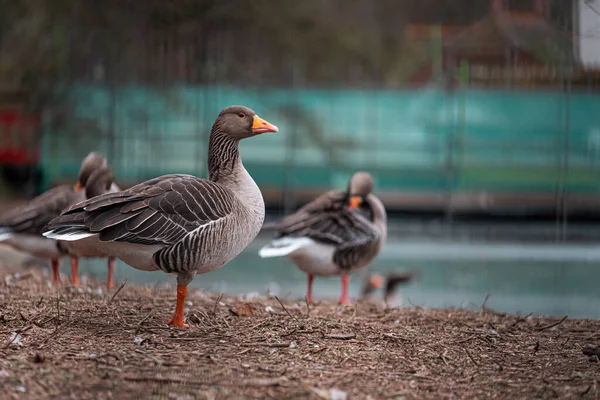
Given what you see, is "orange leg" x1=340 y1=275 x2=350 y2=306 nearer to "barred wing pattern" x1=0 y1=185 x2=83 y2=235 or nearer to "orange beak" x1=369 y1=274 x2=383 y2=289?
"barred wing pattern" x1=0 y1=185 x2=83 y2=235

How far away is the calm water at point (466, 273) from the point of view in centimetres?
923

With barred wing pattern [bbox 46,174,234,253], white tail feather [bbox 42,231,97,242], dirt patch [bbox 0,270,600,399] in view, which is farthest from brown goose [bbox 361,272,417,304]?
white tail feather [bbox 42,231,97,242]

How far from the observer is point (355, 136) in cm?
1314

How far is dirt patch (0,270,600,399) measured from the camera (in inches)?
128

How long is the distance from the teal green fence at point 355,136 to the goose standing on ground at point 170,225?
8085 mm

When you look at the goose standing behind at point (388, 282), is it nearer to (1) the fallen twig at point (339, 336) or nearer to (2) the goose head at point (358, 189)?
(2) the goose head at point (358, 189)

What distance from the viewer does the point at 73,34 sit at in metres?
12.2

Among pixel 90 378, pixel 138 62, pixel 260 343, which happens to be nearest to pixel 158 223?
pixel 260 343

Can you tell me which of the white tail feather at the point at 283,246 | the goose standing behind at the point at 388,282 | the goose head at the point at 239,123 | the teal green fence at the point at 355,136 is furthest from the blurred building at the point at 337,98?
the goose head at the point at 239,123

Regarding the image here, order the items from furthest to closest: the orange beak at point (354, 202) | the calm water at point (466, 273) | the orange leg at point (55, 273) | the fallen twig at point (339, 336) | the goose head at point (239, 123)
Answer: the calm water at point (466, 273) < the orange beak at point (354, 202) < the orange leg at point (55, 273) < the goose head at point (239, 123) < the fallen twig at point (339, 336)

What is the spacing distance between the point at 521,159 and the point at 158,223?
31.3 ft

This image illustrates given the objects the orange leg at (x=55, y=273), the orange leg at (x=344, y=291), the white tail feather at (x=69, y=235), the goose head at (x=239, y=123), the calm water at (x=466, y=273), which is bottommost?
the calm water at (x=466, y=273)

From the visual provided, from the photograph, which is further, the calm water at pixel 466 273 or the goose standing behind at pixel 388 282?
the goose standing behind at pixel 388 282

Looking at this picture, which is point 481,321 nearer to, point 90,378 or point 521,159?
point 90,378
